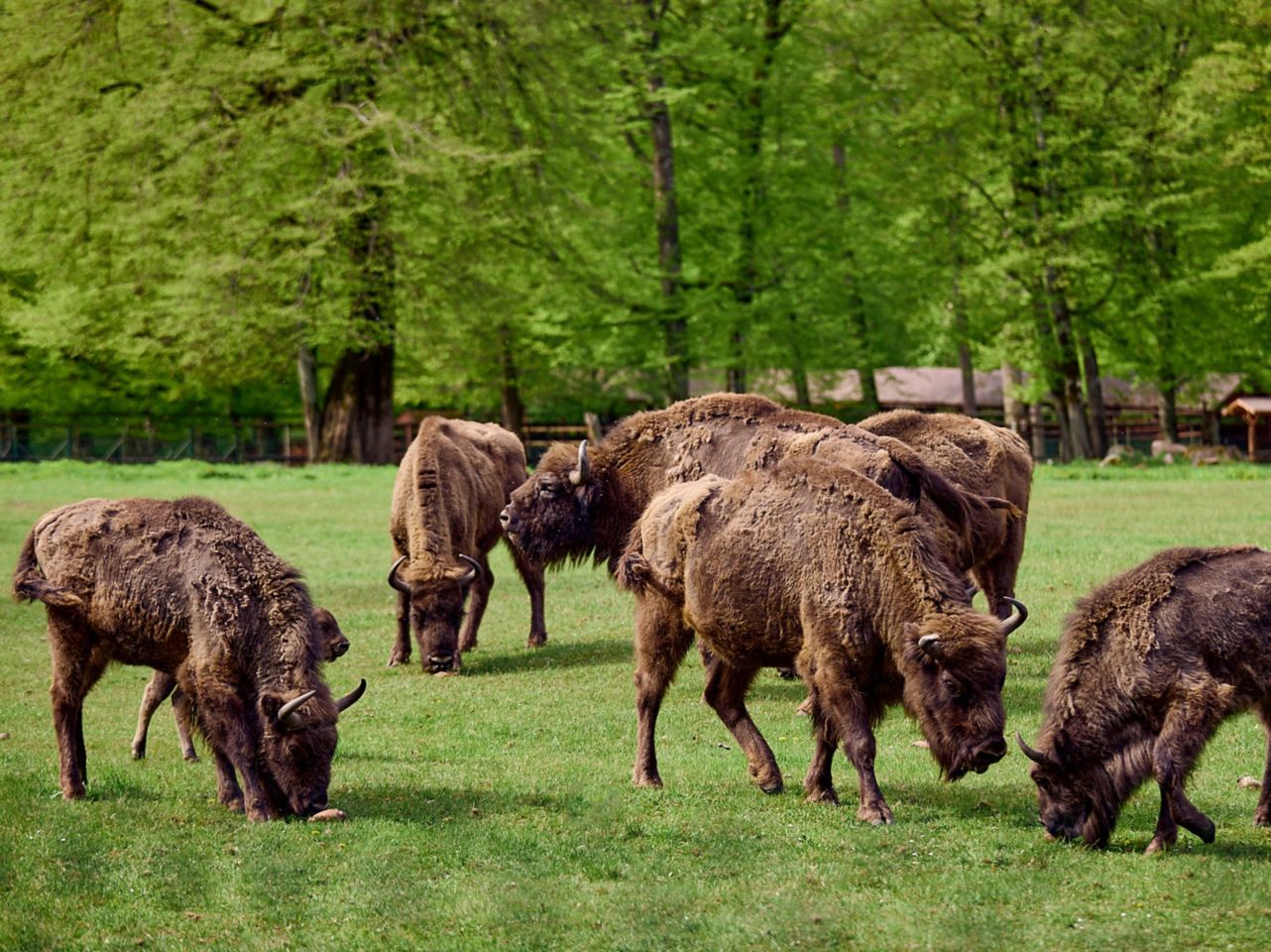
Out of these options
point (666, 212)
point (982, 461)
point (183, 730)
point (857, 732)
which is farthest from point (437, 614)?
point (666, 212)

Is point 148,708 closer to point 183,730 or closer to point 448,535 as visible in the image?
point 183,730

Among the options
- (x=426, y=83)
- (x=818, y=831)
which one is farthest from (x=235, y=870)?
(x=426, y=83)

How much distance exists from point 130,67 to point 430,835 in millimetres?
35615

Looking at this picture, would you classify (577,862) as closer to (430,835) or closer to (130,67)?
(430,835)

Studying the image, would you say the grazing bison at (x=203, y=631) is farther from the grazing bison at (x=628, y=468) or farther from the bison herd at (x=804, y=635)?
the grazing bison at (x=628, y=468)

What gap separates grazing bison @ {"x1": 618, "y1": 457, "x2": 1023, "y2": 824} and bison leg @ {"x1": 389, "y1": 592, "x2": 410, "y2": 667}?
605 centimetres

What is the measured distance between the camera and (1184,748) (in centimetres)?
818

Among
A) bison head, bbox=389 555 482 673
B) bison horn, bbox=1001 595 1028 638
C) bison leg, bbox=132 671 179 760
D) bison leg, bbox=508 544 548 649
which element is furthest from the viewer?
bison leg, bbox=508 544 548 649

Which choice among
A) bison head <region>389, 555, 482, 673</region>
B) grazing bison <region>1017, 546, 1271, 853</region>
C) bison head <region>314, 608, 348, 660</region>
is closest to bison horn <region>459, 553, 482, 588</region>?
bison head <region>389, 555, 482, 673</region>

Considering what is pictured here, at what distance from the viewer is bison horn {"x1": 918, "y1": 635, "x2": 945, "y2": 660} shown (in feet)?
28.5

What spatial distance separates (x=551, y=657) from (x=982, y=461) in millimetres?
4737

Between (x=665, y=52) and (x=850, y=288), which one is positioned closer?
(x=665, y=52)

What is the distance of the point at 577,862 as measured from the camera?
819 centimetres

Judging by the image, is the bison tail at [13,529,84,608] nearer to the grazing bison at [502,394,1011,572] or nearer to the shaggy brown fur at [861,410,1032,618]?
the grazing bison at [502,394,1011,572]
